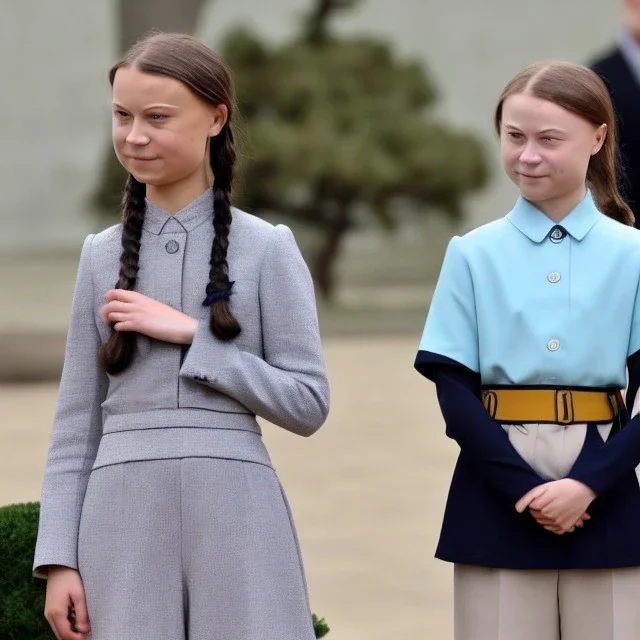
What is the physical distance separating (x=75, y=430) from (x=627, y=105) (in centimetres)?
195

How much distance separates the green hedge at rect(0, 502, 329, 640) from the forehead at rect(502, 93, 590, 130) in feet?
3.94

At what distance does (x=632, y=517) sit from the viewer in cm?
249

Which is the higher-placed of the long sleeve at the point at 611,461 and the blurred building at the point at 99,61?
the blurred building at the point at 99,61

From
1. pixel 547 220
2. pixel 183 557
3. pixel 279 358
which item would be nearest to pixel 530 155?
pixel 547 220

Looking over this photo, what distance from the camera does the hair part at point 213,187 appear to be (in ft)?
7.73

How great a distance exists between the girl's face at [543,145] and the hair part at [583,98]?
13 mm

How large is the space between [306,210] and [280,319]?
1470 cm

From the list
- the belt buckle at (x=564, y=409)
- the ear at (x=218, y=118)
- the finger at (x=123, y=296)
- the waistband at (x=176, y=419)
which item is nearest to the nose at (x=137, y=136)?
the ear at (x=218, y=118)

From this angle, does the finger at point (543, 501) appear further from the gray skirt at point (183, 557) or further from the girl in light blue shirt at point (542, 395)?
the gray skirt at point (183, 557)

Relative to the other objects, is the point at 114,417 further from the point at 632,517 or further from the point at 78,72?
the point at 78,72

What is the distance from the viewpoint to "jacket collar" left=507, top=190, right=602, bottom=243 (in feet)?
Result: 8.34

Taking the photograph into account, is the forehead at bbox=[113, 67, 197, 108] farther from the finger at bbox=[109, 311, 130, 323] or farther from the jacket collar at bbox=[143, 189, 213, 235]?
the finger at bbox=[109, 311, 130, 323]

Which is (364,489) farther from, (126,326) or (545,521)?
(126,326)

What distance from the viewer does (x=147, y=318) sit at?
7.68 ft
